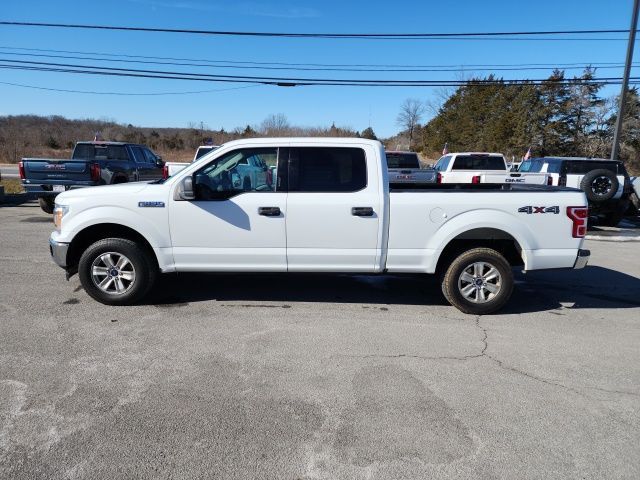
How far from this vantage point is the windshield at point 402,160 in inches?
553

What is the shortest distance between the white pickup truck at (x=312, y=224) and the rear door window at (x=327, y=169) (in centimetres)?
1

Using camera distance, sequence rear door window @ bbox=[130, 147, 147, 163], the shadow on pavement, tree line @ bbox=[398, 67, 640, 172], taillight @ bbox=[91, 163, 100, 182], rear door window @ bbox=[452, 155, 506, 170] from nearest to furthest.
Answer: the shadow on pavement → taillight @ bbox=[91, 163, 100, 182] → rear door window @ bbox=[130, 147, 147, 163] → rear door window @ bbox=[452, 155, 506, 170] → tree line @ bbox=[398, 67, 640, 172]

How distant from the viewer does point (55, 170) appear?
11.0m

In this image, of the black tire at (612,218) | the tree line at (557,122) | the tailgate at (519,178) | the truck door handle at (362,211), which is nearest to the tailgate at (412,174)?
the tailgate at (519,178)

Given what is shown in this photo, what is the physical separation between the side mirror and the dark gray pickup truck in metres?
7.54

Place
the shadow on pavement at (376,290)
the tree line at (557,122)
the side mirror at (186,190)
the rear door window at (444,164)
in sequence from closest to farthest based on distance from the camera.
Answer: the side mirror at (186,190), the shadow on pavement at (376,290), the rear door window at (444,164), the tree line at (557,122)

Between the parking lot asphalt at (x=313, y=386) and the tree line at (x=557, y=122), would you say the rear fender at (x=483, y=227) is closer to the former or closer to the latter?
the parking lot asphalt at (x=313, y=386)

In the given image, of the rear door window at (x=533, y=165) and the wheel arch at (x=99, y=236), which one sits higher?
the rear door window at (x=533, y=165)

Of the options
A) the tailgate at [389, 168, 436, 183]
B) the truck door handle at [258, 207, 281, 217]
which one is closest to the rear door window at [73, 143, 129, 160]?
the tailgate at [389, 168, 436, 183]

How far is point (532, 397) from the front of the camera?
344 centimetres

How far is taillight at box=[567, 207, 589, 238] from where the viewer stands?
Result: 4977 mm

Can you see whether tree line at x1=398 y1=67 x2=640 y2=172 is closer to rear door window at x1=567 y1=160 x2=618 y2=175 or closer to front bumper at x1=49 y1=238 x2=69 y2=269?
rear door window at x1=567 y1=160 x2=618 y2=175

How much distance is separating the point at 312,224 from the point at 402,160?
10.0 metres

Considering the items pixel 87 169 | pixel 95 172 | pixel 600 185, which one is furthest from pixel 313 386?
pixel 600 185
